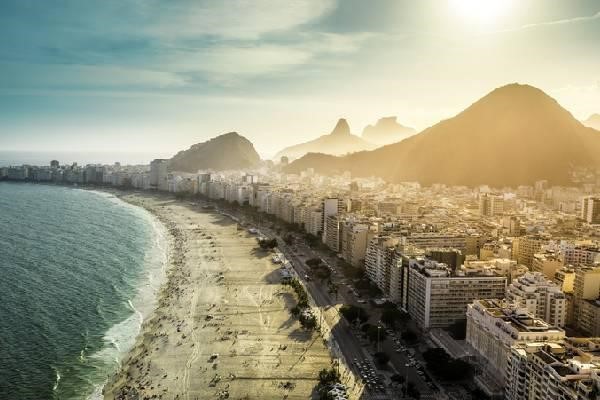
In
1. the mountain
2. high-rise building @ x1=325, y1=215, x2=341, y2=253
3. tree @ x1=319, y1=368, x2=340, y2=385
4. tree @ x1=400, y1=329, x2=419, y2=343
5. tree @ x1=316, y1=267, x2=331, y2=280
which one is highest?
the mountain

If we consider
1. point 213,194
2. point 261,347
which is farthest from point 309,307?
point 213,194

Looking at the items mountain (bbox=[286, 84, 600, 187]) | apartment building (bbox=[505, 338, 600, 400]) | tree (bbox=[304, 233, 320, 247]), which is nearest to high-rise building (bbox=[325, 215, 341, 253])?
tree (bbox=[304, 233, 320, 247])

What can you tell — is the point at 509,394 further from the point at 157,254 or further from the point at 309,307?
the point at 157,254

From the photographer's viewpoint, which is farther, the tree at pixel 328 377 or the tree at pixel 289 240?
the tree at pixel 289 240

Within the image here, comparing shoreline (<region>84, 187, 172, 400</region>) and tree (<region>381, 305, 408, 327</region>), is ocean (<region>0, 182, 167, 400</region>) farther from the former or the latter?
tree (<region>381, 305, 408, 327</region>)

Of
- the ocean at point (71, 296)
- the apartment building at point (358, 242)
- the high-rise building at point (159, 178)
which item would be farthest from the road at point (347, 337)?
the high-rise building at point (159, 178)

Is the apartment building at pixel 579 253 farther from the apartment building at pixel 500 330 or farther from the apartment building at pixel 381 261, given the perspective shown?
the apartment building at pixel 500 330
